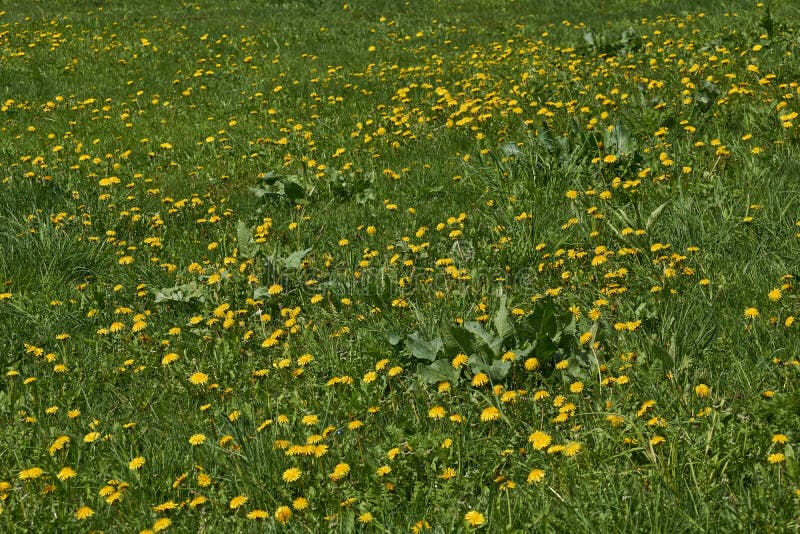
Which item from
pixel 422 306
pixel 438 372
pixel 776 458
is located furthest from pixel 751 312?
pixel 422 306

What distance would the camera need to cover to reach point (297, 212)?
578cm

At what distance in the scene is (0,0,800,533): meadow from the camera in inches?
109

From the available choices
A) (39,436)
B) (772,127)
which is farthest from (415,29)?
(39,436)

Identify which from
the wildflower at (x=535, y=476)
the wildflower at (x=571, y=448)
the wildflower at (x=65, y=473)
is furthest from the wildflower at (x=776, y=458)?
the wildflower at (x=65, y=473)

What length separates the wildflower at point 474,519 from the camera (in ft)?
8.15

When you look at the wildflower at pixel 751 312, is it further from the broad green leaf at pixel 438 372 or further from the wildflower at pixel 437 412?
the wildflower at pixel 437 412

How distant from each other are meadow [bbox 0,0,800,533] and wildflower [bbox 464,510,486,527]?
3cm

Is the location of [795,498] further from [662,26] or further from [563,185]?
[662,26]

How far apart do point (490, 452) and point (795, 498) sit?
3.33 ft

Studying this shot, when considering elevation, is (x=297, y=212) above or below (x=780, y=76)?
below

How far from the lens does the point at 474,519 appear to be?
249 cm

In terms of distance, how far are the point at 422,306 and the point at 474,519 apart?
5.71 ft

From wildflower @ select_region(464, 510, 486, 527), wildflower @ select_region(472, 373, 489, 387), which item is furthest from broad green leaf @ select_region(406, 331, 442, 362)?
wildflower @ select_region(464, 510, 486, 527)

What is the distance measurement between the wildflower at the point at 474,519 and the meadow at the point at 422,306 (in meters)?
0.03
